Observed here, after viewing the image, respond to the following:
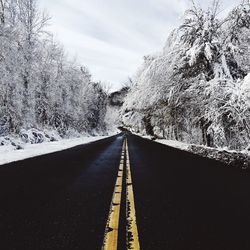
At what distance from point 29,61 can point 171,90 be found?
13.5 meters

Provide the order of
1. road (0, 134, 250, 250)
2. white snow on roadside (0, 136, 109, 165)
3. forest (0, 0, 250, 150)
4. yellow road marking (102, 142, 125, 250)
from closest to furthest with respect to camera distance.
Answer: yellow road marking (102, 142, 125, 250)
road (0, 134, 250, 250)
white snow on roadside (0, 136, 109, 165)
forest (0, 0, 250, 150)

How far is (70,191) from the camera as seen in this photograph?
23.2 feet

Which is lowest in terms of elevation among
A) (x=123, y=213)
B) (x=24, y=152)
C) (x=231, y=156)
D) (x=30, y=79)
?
(x=24, y=152)

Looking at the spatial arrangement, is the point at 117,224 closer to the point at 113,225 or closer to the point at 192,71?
the point at 113,225

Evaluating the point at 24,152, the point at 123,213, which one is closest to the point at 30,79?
the point at 24,152

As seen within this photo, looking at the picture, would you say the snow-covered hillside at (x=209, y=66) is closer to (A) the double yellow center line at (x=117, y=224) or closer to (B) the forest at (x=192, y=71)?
(B) the forest at (x=192, y=71)

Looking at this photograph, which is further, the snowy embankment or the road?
the snowy embankment

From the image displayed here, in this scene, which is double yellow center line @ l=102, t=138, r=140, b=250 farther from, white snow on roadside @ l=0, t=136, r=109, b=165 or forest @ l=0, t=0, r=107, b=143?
forest @ l=0, t=0, r=107, b=143

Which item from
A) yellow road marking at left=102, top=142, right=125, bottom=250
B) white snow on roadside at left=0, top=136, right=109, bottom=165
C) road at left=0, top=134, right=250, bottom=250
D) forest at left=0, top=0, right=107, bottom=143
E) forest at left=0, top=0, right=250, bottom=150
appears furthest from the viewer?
forest at left=0, top=0, right=107, bottom=143

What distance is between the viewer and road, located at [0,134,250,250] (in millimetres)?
3830

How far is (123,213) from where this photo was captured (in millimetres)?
5176

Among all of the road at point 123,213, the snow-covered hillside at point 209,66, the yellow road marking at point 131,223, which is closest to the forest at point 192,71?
the snow-covered hillside at point 209,66

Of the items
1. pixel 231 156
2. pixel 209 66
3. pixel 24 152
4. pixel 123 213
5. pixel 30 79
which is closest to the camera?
pixel 123 213

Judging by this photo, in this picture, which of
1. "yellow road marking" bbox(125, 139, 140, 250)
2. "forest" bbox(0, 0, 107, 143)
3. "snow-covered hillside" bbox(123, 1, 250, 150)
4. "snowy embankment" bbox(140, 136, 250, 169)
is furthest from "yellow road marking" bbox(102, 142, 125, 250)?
"forest" bbox(0, 0, 107, 143)
